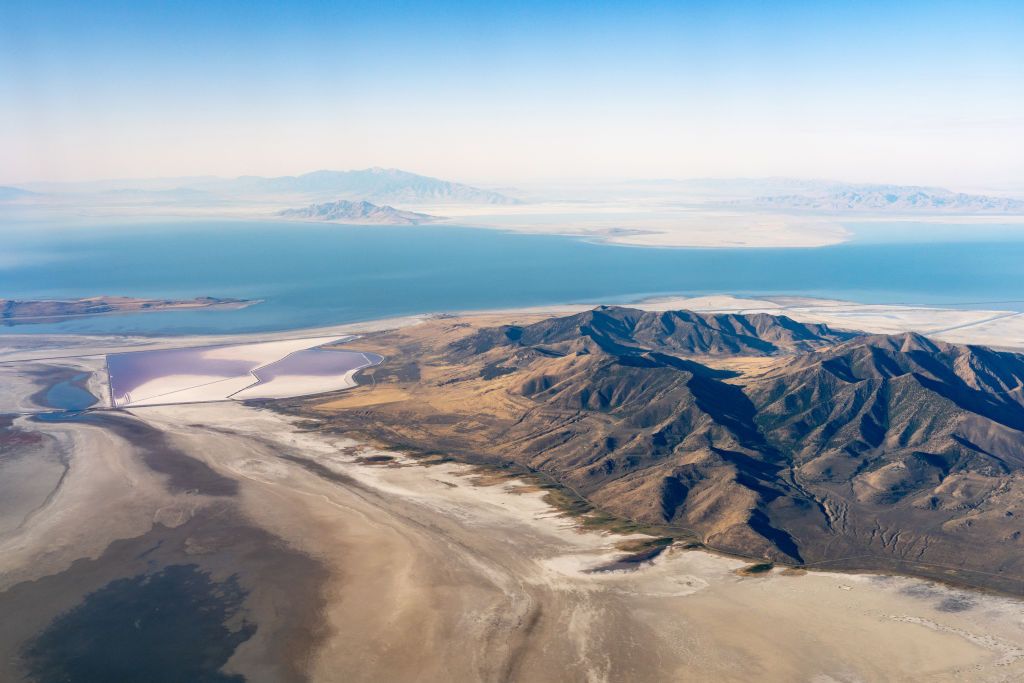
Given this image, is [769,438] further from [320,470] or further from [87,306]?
[87,306]

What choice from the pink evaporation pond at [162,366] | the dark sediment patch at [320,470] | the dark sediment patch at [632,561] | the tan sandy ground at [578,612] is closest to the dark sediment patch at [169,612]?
the tan sandy ground at [578,612]

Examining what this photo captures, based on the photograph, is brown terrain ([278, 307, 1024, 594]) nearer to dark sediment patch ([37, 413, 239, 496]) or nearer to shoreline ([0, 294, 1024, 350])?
dark sediment patch ([37, 413, 239, 496])

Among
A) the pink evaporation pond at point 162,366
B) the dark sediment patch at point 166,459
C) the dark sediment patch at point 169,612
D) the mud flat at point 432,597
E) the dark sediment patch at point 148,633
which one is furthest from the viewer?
the pink evaporation pond at point 162,366

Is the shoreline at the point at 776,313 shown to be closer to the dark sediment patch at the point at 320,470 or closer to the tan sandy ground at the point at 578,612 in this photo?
the dark sediment patch at the point at 320,470

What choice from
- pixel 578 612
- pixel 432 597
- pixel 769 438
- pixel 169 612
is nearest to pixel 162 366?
pixel 169 612

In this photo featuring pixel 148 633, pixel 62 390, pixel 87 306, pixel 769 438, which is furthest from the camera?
pixel 87 306

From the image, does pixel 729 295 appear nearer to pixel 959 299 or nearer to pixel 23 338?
pixel 959 299

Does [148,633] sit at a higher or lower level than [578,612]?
higher
